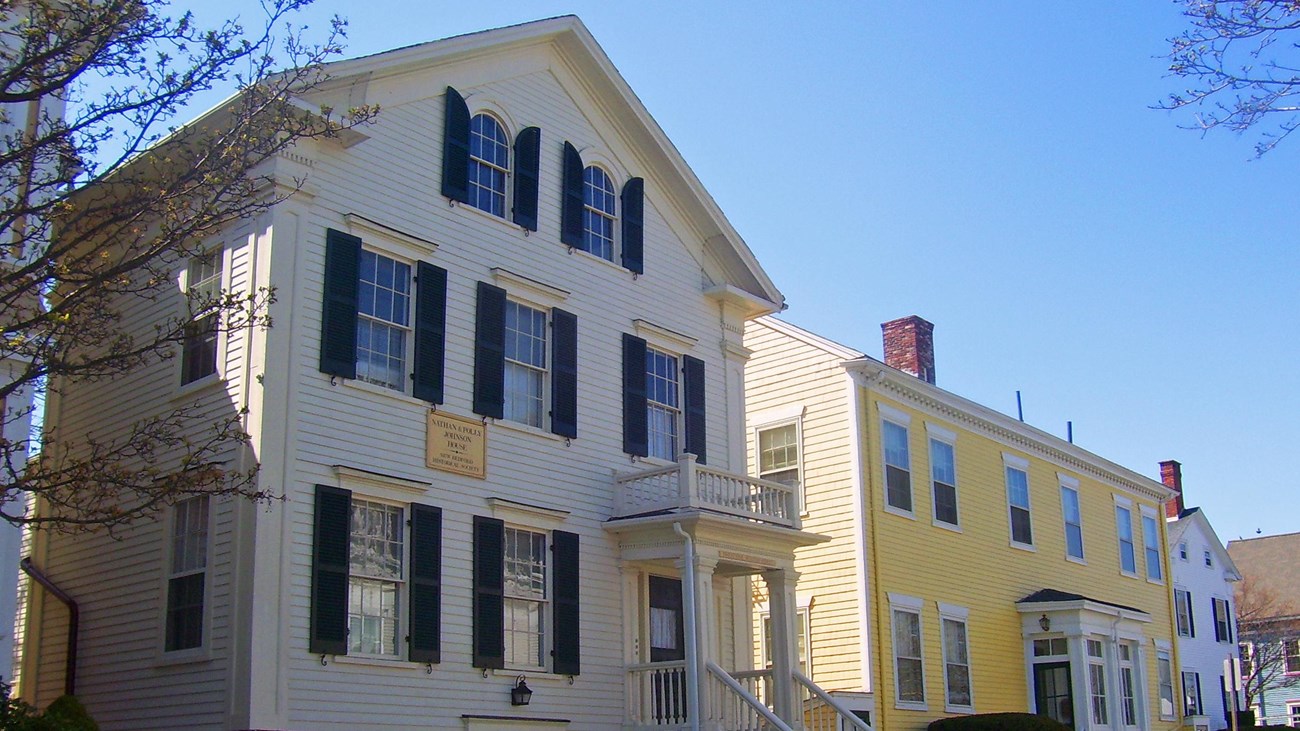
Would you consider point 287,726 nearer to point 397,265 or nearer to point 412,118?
point 397,265

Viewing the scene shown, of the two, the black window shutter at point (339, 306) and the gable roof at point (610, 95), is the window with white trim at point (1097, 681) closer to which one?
the gable roof at point (610, 95)

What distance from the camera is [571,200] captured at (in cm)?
2044

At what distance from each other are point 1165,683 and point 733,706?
68.3ft

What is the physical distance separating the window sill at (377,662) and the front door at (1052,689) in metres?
17.3

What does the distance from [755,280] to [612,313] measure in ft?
11.8

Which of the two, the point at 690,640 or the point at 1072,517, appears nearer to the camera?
the point at 690,640

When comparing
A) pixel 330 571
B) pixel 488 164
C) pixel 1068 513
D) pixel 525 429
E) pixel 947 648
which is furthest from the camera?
pixel 1068 513

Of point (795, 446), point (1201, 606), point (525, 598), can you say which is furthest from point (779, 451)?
point (1201, 606)

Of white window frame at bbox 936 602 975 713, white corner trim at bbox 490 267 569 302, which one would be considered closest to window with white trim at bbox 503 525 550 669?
white corner trim at bbox 490 267 569 302

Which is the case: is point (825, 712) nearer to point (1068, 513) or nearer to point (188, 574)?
point (188, 574)

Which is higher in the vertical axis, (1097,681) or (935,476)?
(935,476)

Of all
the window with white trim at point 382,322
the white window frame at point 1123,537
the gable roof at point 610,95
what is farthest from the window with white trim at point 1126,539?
the window with white trim at point 382,322

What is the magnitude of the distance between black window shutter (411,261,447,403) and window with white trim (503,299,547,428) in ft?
4.47

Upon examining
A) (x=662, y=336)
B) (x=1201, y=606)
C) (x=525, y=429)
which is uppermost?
(x=662, y=336)
